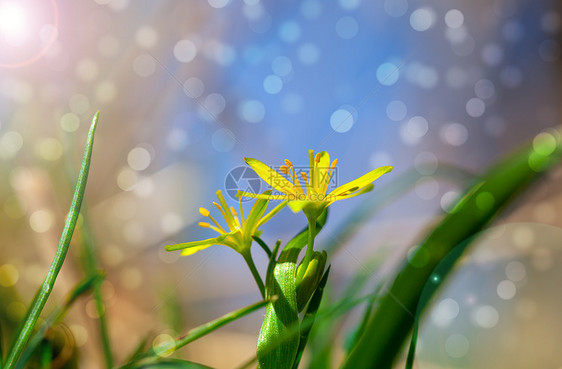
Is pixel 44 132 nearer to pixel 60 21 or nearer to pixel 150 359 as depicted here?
pixel 60 21

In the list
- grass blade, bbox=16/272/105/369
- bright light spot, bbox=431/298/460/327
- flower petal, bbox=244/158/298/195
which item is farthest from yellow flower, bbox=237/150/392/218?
bright light spot, bbox=431/298/460/327

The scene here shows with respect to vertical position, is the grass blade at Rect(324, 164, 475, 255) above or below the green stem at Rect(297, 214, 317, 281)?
below

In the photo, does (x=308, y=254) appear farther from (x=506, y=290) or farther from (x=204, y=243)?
(x=506, y=290)

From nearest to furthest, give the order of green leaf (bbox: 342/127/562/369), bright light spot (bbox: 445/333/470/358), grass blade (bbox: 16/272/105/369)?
green leaf (bbox: 342/127/562/369)
grass blade (bbox: 16/272/105/369)
bright light spot (bbox: 445/333/470/358)

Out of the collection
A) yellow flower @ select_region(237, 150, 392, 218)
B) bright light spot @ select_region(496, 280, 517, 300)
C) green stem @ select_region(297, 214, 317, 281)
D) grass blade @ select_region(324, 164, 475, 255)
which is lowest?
bright light spot @ select_region(496, 280, 517, 300)

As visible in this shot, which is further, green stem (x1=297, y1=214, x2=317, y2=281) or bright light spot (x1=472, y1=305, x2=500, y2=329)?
bright light spot (x1=472, y1=305, x2=500, y2=329)

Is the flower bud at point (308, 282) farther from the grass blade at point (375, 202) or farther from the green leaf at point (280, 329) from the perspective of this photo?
the grass blade at point (375, 202)

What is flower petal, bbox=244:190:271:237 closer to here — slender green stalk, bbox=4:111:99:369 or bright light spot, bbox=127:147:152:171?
slender green stalk, bbox=4:111:99:369
